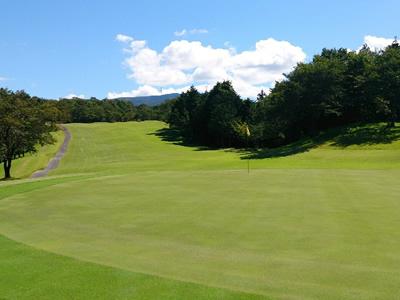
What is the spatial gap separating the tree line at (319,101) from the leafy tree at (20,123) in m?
24.0

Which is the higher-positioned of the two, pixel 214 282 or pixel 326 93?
pixel 326 93

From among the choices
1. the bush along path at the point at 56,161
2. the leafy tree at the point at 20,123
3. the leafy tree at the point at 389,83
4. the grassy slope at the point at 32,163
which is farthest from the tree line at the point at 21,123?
the leafy tree at the point at 389,83

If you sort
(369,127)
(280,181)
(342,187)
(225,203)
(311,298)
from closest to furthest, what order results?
(311,298), (225,203), (342,187), (280,181), (369,127)

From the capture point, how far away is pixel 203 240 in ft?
38.7

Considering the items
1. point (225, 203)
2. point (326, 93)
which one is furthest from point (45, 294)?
point (326, 93)

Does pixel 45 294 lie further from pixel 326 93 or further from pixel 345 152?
pixel 326 93

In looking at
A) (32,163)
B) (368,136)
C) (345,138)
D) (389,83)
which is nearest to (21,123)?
(32,163)

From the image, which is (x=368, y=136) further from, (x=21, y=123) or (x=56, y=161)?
(x=56, y=161)

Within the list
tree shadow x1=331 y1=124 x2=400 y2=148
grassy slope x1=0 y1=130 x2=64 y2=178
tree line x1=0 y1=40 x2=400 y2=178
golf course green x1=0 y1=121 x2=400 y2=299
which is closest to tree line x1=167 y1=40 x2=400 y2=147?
tree line x1=0 y1=40 x2=400 y2=178

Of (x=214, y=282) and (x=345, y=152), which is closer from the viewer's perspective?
(x=214, y=282)

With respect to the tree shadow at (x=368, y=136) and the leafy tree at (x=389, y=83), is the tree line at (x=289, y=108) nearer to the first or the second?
Result: the leafy tree at (x=389, y=83)

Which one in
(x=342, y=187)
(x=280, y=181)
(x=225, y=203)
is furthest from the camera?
(x=280, y=181)

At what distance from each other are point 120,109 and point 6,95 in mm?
135534

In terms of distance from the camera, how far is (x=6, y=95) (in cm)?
5588
